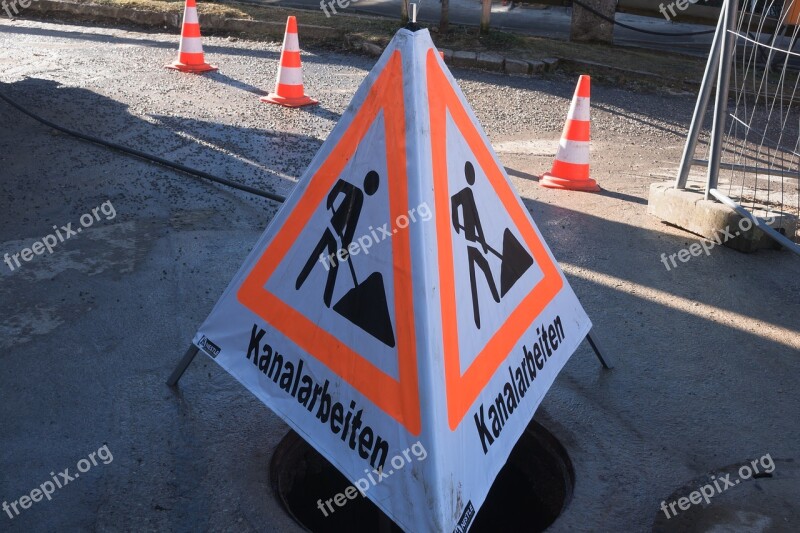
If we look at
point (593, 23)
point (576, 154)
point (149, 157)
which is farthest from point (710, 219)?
point (593, 23)

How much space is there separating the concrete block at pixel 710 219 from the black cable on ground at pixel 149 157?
8.91 feet

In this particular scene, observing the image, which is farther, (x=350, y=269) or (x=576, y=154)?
(x=576, y=154)

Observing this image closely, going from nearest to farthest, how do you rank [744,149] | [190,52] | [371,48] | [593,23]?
[744,149] → [190,52] → [371,48] → [593,23]

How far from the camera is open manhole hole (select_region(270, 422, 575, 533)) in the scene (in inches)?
137

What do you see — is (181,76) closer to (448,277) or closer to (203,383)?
(203,383)

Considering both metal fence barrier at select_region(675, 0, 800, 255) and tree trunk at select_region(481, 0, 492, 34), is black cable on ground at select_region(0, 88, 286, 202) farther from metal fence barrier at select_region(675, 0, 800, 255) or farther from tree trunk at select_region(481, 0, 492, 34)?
tree trunk at select_region(481, 0, 492, 34)

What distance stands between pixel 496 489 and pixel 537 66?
7.80 m

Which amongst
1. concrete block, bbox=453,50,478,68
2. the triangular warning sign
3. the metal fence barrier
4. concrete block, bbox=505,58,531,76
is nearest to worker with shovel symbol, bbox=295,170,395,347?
the triangular warning sign

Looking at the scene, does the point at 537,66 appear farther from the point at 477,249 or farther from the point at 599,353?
the point at 477,249

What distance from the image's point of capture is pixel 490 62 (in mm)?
10648

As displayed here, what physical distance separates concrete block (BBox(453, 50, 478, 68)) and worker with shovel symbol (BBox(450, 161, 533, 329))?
785 cm

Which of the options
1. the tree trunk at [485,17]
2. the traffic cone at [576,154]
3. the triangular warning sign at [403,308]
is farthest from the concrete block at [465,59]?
the triangular warning sign at [403,308]

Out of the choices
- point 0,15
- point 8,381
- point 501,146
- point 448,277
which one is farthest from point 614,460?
point 0,15

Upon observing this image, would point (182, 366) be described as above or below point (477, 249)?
below
